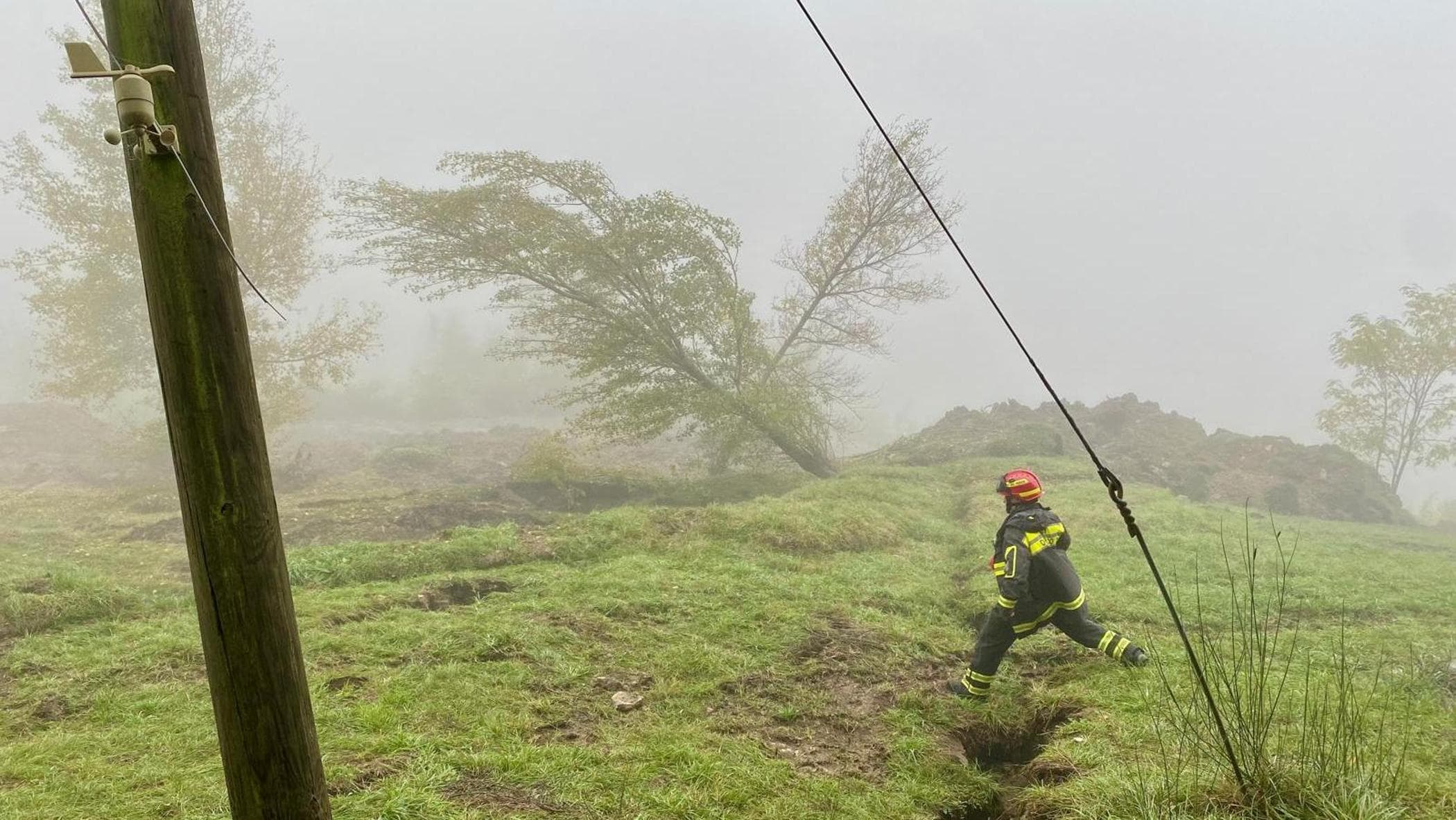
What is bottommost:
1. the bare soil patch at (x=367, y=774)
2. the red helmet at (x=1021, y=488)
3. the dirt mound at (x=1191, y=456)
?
the dirt mound at (x=1191, y=456)

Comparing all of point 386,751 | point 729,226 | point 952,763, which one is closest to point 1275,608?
point 952,763

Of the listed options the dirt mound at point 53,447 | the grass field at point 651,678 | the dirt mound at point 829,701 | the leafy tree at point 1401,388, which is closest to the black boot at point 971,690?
the grass field at point 651,678

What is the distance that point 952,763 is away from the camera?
505cm

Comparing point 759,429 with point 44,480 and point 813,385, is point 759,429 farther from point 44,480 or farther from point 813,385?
point 44,480

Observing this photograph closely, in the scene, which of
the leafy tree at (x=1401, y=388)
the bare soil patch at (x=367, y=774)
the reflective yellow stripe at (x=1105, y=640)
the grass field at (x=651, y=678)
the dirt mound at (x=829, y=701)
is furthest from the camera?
the leafy tree at (x=1401, y=388)

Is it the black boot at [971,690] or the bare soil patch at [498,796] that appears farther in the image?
the black boot at [971,690]

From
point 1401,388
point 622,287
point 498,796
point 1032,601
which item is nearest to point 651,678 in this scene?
point 498,796

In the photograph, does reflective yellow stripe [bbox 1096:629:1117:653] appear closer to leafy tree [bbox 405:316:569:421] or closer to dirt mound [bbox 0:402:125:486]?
dirt mound [bbox 0:402:125:486]

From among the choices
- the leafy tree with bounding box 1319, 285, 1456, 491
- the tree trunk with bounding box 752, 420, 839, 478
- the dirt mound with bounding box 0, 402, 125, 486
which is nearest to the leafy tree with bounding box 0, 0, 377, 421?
the dirt mound with bounding box 0, 402, 125, 486

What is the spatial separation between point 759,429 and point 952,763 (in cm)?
1602

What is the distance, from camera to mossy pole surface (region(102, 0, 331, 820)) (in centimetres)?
222

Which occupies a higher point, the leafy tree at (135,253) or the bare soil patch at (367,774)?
the leafy tree at (135,253)

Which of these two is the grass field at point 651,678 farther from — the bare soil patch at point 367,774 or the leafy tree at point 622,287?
the leafy tree at point 622,287

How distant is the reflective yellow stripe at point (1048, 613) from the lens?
233 inches
